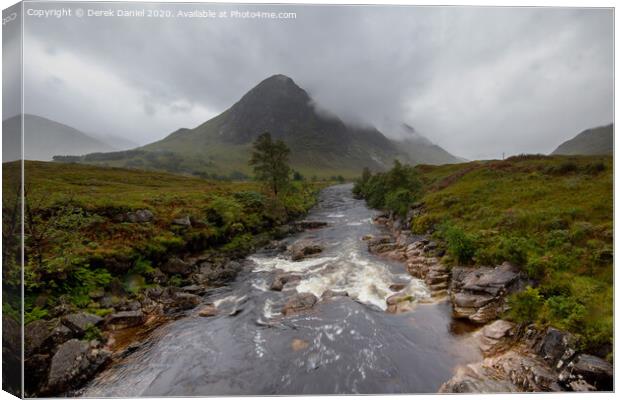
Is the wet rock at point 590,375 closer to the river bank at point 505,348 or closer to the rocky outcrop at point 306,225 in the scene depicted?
the river bank at point 505,348

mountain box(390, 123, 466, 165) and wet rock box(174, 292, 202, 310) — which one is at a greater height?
mountain box(390, 123, 466, 165)

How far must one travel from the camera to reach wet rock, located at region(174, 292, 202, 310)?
11.4m

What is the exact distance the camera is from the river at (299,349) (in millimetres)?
6941

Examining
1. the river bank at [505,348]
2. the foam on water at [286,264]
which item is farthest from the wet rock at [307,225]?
the river bank at [505,348]

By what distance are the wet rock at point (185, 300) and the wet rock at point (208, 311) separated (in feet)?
1.97

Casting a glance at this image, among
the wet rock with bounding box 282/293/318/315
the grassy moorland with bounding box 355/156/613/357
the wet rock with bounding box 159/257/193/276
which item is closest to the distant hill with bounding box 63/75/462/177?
A: the grassy moorland with bounding box 355/156/613/357

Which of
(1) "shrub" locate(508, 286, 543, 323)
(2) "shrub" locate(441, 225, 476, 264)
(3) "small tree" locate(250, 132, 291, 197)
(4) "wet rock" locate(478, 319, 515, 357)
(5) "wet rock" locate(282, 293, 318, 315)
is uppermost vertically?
(3) "small tree" locate(250, 132, 291, 197)

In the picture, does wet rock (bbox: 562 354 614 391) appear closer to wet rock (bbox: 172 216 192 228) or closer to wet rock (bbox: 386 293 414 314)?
wet rock (bbox: 386 293 414 314)

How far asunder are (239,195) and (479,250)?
21.6 m

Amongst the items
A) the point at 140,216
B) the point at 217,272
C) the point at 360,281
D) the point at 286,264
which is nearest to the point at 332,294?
the point at 360,281

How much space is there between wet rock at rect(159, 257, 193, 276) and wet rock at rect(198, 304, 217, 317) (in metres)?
3.57

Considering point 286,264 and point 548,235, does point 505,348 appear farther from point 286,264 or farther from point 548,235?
point 286,264

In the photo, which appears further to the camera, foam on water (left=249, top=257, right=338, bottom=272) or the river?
foam on water (left=249, top=257, right=338, bottom=272)

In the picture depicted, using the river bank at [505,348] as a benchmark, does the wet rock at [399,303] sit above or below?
below
